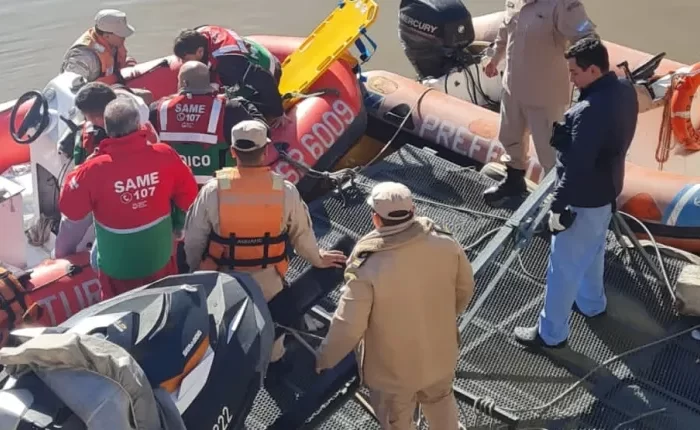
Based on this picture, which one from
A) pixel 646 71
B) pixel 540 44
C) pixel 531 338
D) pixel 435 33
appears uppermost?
pixel 540 44

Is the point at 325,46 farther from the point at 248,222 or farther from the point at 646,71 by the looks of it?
the point at 248,222

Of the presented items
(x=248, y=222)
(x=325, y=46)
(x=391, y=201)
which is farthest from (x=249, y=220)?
(x=325, y=46)

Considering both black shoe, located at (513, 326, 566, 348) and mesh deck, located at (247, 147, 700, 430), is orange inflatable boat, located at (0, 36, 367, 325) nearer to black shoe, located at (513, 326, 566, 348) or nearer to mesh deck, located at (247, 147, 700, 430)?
mesh deck, located at (247, 147, 700, 430)

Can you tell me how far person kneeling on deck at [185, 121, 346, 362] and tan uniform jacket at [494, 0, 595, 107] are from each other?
1457mm

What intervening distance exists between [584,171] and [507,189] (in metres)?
1.30

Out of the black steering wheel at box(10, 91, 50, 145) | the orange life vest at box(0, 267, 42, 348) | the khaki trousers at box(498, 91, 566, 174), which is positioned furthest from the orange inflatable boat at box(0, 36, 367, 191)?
the orange life vest at box(0, 267, 42, 348)

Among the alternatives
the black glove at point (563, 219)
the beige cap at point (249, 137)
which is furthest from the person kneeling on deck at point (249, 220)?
the black glove at point (563, 219)

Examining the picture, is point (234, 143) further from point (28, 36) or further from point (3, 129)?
point (28, 36)

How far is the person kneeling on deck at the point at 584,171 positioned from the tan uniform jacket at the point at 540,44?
0.67 m

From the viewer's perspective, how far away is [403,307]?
2.55 m

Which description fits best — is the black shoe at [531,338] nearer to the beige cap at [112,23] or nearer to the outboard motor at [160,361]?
the outboard motor at [160,361]

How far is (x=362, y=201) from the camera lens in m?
4.48

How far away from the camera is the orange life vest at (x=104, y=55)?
5086 millimetres

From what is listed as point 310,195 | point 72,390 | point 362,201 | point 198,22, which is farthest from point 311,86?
point 198,22
